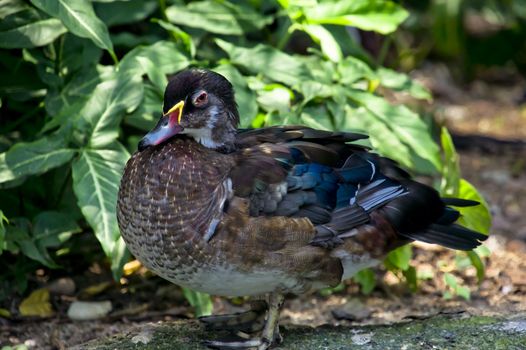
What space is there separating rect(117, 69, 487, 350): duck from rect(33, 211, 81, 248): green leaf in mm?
799

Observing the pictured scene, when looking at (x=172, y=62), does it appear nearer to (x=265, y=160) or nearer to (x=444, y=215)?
(x=265, y=160)

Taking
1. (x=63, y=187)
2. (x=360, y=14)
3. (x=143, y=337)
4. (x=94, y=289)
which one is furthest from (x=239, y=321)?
(x=360, y=14)

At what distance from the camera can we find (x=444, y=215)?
399 centimetres

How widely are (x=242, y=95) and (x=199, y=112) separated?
87 cm

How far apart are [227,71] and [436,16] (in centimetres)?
335

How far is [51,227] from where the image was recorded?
436cm

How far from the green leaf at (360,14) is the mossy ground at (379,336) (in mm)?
1614

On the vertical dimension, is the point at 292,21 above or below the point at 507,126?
above

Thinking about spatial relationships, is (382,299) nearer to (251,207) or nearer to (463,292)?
(463,292)

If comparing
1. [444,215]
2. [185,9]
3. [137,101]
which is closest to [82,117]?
[137,101]

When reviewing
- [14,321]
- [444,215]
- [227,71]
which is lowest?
[14,321]

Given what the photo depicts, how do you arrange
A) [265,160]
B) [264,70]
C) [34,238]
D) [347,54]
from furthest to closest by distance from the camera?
[347,54]
[264,70]
[34,238]
[265,160]

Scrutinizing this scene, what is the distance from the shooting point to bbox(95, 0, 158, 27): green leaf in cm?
488

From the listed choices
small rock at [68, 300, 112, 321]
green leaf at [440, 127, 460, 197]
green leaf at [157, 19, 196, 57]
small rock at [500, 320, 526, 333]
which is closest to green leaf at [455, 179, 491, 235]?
green leaf at [440, 127, 460, 197]
